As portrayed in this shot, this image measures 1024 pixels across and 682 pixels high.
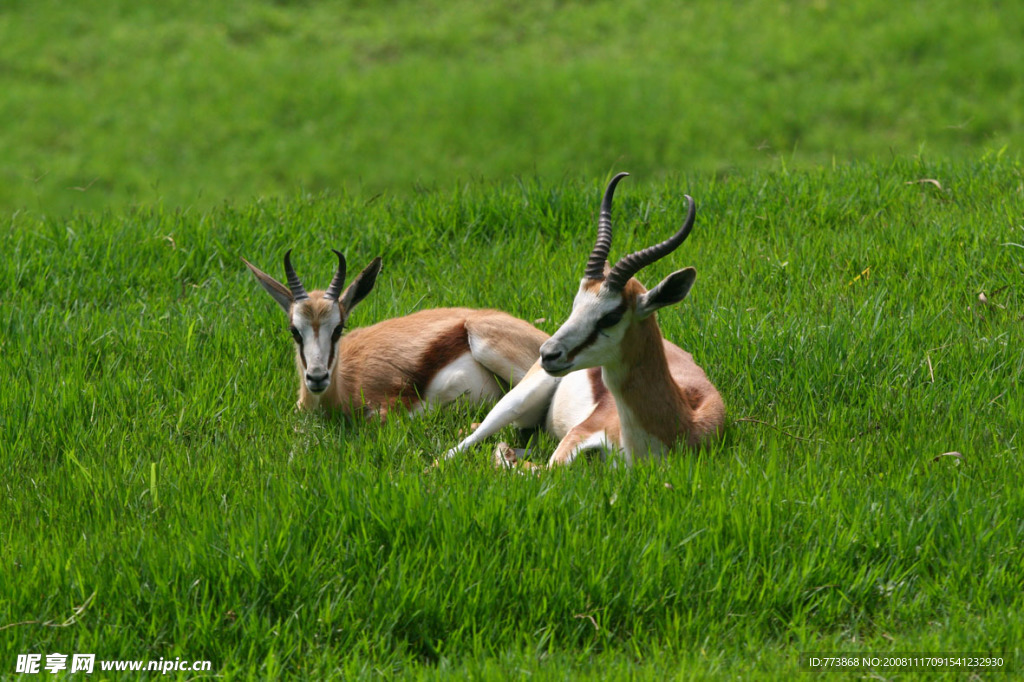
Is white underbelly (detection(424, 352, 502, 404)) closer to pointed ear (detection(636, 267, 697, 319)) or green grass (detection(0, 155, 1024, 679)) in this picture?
green grass (detection(0, 155, 1024, 679))

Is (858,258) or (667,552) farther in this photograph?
(858,258)

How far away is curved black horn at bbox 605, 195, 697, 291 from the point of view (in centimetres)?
486

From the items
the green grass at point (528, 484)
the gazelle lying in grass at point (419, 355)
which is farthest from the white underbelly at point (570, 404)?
the gazelle lying in grass at point (419, 355)

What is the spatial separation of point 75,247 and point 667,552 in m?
5.57

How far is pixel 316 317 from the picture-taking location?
6191mm

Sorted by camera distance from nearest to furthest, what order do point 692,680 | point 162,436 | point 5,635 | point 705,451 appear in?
point 692,680 → point 5,635 → point 705,451 → point 162,436

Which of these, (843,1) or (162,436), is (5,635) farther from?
(843,1)

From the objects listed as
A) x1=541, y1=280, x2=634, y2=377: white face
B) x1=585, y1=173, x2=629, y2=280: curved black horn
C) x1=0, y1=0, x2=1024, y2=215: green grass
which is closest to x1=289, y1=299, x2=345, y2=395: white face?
x1=541, y1=280, x2=634, y2=377: white face

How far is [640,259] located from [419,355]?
2186mm

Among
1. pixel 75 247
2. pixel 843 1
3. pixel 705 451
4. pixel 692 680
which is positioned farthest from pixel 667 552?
pixel 843 1

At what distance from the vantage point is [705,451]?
5.33m

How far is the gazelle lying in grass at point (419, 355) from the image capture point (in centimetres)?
647

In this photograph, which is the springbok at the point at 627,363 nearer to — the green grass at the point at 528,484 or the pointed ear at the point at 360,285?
the green grass at the point at 528,484

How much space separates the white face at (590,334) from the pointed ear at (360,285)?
5.38 ft
